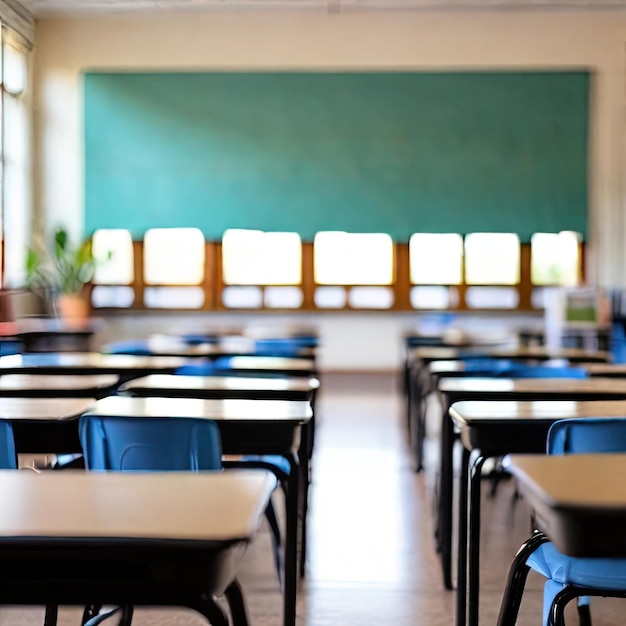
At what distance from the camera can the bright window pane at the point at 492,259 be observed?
1061cm

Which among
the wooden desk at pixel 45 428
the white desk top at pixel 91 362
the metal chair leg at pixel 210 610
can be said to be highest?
the white desk top at pixel 91 362

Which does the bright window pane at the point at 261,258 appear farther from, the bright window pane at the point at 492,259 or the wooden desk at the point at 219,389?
the wooden desk at the point at 219,389

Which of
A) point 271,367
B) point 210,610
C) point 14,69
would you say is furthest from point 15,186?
point 210,610

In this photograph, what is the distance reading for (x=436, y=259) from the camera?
1066 cm

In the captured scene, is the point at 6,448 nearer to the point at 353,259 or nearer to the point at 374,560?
the point at 374,560

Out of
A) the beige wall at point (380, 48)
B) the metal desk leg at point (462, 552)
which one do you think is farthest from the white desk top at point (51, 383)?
the beige wall at point (380, 48)

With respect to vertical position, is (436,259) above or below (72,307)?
above

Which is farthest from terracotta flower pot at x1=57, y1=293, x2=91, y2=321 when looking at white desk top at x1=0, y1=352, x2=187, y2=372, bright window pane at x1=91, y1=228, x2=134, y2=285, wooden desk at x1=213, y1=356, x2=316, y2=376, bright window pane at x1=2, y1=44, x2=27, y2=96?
wooden desk at x1=213, y1=356, x2=316, y2=376

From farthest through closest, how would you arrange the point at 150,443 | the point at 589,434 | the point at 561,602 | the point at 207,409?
1. the point at 207,409
2. the point at 150,443
3. the point at 589,434
4. the point at 561,602

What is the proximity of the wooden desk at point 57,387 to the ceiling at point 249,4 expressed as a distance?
800 centimetres

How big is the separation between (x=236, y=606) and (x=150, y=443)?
0.67 metres

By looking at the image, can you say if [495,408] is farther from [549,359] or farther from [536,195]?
[536,195]

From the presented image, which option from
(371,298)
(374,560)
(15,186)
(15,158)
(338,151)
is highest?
(338,151)

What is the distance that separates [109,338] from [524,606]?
868 centimetres
